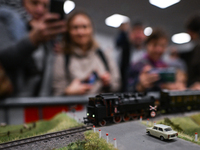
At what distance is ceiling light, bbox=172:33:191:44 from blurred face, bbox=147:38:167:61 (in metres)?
1.98

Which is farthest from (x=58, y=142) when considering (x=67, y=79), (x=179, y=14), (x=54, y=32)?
(x=179, y=14)

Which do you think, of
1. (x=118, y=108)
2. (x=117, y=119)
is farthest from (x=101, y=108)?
(x=117, y=119)

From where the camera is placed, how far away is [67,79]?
52.6 ft

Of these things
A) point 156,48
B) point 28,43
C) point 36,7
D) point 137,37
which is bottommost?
point 28,43

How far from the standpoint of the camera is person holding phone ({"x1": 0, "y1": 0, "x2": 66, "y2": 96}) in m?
13.9

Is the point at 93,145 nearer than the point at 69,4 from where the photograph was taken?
Yes

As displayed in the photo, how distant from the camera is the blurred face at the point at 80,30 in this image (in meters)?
16.0

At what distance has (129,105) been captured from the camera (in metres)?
11.4

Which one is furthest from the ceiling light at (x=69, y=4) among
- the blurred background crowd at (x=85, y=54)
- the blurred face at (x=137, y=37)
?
the blurred face at (x=137, y=37)

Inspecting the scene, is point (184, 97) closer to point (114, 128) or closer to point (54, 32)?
point (114, 128)

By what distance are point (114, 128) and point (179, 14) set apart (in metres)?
17.0

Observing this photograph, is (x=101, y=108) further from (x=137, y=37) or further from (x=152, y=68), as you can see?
(x=137, y=37)

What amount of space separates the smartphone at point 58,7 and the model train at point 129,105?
10323 millimetres

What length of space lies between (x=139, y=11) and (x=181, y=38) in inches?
359
